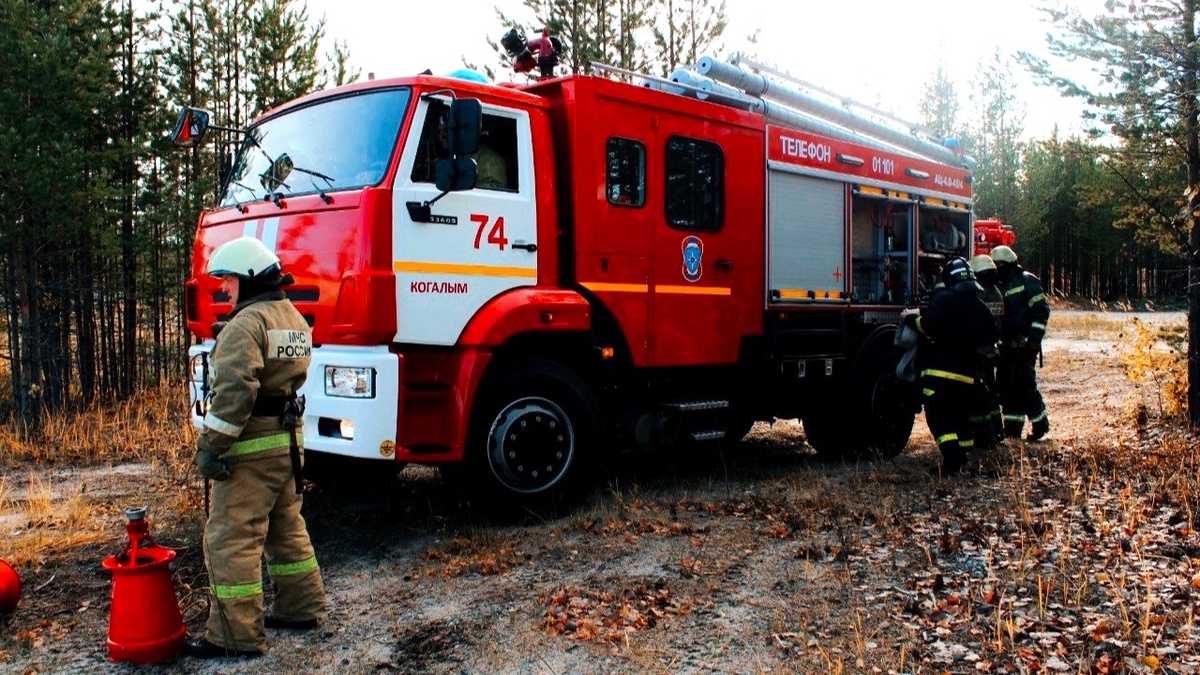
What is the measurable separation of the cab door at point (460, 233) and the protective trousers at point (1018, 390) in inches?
228

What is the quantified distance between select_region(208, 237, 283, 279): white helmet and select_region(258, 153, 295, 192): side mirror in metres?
1.84

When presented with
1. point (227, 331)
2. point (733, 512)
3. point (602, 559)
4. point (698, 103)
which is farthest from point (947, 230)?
point (227, 331)

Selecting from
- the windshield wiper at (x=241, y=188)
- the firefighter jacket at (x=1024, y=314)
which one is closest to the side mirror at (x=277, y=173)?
the windshield wiper at (x=241, y=188)

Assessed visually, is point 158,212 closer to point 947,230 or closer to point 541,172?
point 541,172

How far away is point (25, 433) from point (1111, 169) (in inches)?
478

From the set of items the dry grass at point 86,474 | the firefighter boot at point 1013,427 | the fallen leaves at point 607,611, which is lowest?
the fallen leaves at point 607,611

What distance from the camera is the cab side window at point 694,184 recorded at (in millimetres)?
6789

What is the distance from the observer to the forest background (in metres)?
8.35

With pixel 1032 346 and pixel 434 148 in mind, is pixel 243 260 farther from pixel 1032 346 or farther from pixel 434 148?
pixel 1032 346

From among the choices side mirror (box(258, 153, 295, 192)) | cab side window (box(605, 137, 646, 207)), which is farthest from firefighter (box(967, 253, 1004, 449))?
side mirror (box(258, 153, 295, 192))

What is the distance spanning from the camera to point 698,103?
276 inches

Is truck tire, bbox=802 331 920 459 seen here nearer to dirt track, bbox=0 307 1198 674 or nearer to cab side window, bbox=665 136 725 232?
dirt track, bbox=0 307 1198 674

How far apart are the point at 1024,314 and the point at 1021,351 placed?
0.38m

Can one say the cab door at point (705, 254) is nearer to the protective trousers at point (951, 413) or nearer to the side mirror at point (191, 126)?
the protective trousers at point (951, 413)
